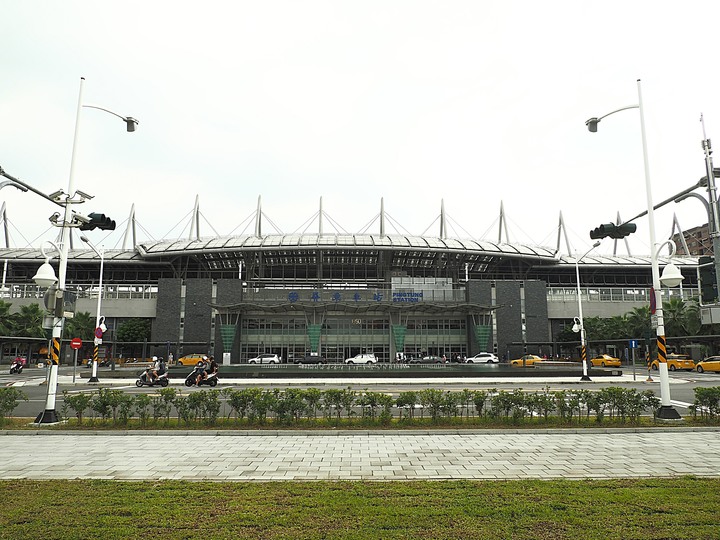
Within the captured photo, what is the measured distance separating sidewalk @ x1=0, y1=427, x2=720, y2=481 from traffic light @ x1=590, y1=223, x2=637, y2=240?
605cm

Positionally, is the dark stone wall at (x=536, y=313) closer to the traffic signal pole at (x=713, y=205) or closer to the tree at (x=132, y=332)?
the tree at (x=132, y=332)

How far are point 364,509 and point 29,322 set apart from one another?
6187 cm

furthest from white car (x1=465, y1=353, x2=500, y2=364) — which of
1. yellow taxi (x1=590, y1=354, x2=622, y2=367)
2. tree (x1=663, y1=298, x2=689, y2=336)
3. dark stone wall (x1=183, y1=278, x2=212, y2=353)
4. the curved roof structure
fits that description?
dark stone wall (x1=183, y1=278, x2=212, y2=353)

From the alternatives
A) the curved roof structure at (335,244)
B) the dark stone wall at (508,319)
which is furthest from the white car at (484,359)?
the curved roof structure at (335,244)

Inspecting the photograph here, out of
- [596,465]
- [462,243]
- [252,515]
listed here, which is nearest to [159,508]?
[252,515]

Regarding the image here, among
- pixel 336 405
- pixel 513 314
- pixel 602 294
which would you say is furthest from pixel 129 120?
pixel 602 294

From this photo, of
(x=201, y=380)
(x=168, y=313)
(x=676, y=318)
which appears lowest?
(x=201, y=380)

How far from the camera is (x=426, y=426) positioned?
13609mm

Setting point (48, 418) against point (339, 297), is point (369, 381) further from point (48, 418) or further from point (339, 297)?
point (339, 297)

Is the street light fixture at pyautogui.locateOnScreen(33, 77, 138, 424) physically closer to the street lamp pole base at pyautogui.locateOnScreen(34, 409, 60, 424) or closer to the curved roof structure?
the street lamp pole base at pyautogui.locateOnScreen(34, 409, 60, 424)

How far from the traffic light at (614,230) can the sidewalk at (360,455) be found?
19.8 feet

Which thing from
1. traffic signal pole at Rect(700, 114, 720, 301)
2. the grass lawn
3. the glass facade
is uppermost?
traffic signal pole at Rect(700, 114, 720, 301)

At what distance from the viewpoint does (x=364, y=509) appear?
21.7 ft

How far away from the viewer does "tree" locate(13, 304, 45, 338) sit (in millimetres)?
53969
